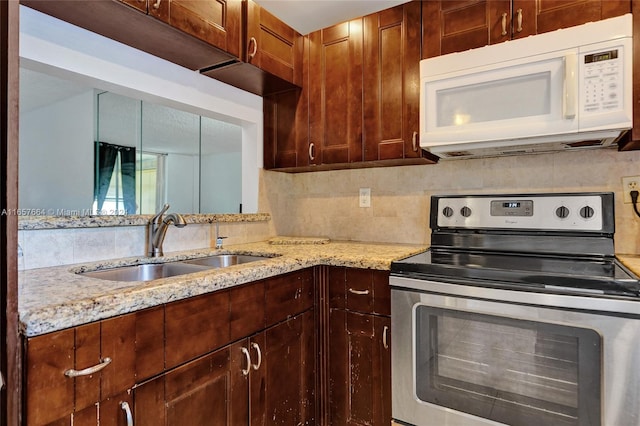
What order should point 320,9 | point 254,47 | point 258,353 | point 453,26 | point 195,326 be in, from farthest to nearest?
1. point 320,9
2. point 254,47
3. point 453,26
4. point 258,353
5. point 195,326

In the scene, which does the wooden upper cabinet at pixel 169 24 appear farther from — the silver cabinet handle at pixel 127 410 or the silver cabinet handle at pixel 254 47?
the silver cabinet handle at pixel 127 410

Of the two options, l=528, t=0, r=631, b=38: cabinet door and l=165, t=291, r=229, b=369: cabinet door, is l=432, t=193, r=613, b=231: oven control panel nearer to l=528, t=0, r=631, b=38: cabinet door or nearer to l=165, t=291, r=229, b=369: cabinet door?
l=528, t=0, r=631, b=38: cabinet door

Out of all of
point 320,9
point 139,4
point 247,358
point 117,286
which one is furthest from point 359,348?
point 320,9

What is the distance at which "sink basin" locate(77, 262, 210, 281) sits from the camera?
139 centimetres

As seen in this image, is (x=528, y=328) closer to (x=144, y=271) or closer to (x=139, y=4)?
(x=144, y=271)

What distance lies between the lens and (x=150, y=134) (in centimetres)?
420

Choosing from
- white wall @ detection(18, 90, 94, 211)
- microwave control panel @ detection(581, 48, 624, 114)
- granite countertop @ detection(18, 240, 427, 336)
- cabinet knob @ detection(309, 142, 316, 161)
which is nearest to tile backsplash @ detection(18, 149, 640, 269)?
granite countertop @ detection(18, 240, 427, 336)

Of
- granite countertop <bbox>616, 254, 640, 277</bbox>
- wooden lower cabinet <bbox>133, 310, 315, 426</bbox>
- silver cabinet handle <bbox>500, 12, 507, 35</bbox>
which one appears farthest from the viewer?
silver cabinet handle <bbox>500, 12, 507, 35</bbox>

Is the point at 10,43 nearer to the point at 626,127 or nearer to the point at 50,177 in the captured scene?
the point at 626,127

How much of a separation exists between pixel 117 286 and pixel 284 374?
2.55ft

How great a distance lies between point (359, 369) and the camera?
5.11 ft

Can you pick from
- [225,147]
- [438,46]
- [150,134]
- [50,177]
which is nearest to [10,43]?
[438,46]

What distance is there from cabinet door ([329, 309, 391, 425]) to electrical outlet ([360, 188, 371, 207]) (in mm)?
832

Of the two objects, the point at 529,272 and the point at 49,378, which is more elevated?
the point at 529,272
